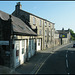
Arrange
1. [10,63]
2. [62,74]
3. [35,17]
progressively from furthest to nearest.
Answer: [35,17] < [10,63] < [62,74]

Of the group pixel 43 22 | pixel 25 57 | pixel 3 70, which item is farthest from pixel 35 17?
pixel 3 70

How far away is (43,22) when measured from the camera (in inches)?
1430

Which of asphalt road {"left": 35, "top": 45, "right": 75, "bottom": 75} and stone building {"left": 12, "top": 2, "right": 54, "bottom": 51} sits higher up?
stone building {"left": 12, "top": 2, "right": 54, "bottom": 51}

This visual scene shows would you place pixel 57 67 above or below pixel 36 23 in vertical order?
below

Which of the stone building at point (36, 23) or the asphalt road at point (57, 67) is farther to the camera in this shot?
the stone building at point (36, 23)

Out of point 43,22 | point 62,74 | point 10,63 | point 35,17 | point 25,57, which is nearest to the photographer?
point 62,74

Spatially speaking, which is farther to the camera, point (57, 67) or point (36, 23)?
point (36, 23)

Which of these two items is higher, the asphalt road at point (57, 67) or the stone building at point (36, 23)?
the stone building at point (36, 23)

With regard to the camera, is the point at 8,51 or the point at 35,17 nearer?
the point at 8,51

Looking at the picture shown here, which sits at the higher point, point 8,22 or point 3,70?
point 8,22

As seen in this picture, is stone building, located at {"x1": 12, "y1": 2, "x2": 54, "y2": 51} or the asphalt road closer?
the asphalt road

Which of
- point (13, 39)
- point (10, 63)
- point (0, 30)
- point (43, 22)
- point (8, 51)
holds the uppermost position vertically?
point (43, 22)

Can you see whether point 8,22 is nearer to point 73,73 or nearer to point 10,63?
point 10,63

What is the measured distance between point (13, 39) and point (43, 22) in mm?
24540
